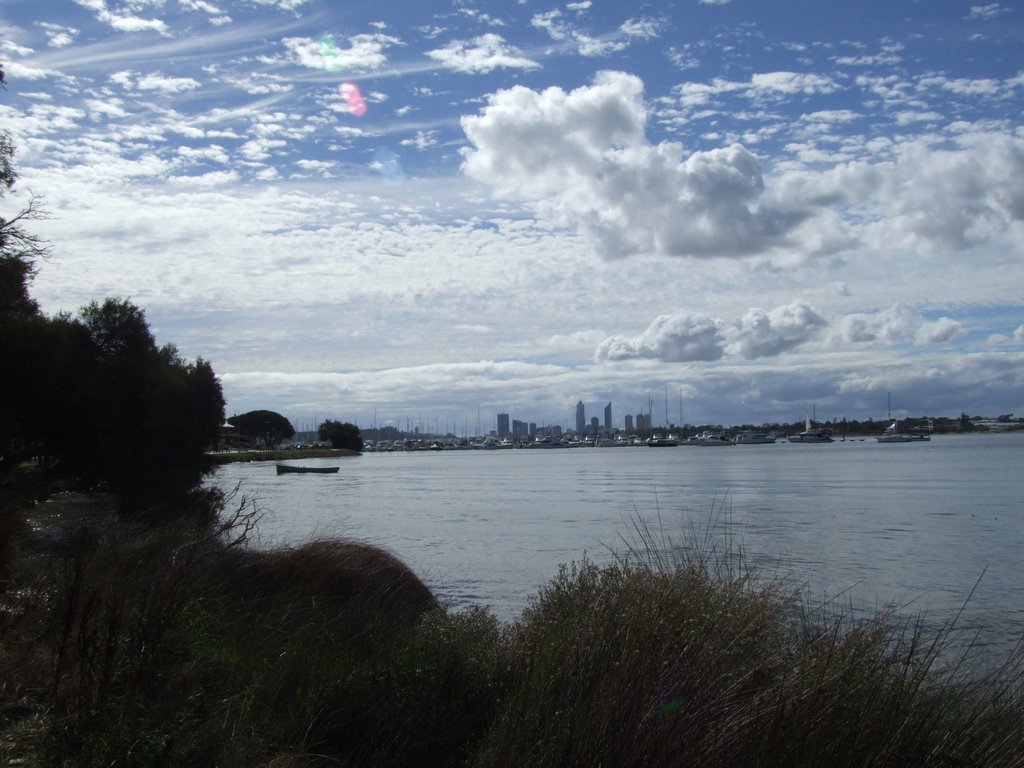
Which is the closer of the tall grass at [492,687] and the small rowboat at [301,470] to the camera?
the tall grass at [492,687]

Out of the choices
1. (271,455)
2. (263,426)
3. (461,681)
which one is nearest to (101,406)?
(461,681)

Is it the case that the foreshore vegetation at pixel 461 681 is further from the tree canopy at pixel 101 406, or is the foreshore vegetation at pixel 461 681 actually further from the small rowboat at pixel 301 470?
the small rowboat at pixel 301 470

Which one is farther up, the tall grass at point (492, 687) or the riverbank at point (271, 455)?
the tall grass at point (492, 687)

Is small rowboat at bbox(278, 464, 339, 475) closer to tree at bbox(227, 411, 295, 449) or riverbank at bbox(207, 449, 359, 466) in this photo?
riverbank at bbox(207, 449, 359, 466)

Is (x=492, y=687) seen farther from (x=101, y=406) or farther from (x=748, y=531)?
(x=101, y=406)

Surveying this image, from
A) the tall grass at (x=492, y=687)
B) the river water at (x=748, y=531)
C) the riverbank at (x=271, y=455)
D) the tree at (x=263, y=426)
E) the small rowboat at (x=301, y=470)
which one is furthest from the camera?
the tree at (x=263, y=426)

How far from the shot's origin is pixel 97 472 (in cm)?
3447

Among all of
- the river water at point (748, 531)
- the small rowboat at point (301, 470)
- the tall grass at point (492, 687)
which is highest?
the tall grass at point (492, 687)

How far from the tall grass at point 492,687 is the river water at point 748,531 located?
5.00 metres

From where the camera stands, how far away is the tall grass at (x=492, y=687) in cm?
599

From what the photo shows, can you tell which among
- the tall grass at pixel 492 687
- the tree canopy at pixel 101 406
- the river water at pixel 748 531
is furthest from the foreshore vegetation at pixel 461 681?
the tree canopy at pixel 101 406

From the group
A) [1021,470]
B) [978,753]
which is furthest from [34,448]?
[1021,470]

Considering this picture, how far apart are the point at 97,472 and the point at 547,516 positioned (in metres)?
18.8

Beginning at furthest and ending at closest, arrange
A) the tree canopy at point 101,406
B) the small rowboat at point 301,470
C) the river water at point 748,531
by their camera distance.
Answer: the small rowboat at point 301,470 < the tree canopy at point 101,406 < the river water at point 748,531
